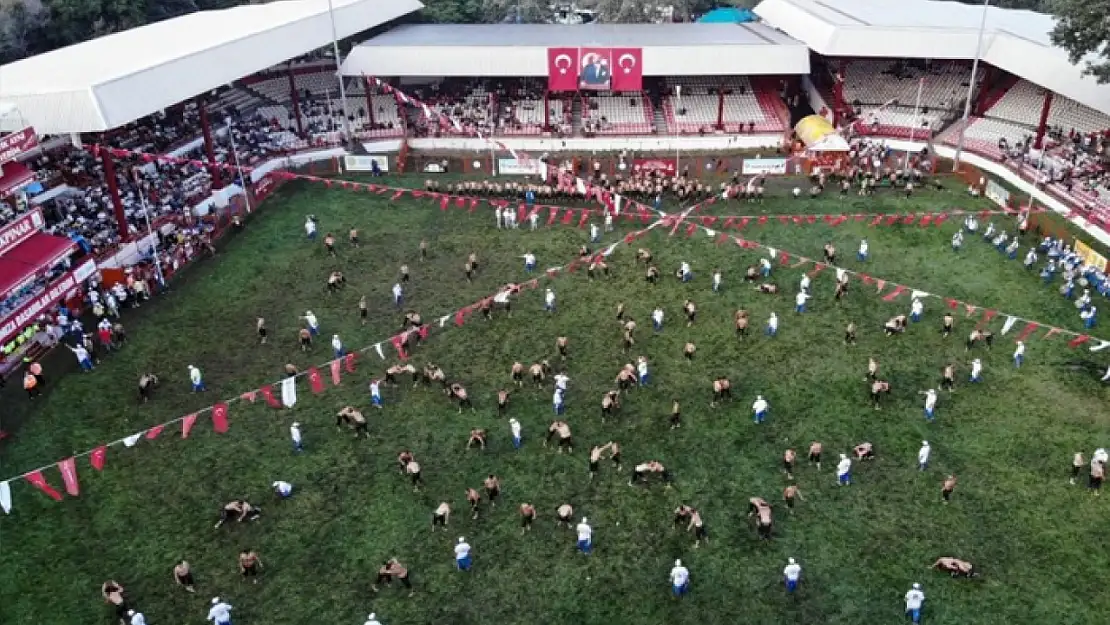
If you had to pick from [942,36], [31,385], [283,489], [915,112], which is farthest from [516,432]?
[942,36]

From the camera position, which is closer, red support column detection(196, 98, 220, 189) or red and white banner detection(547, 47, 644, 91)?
red support column detection(196, 98, 220, 189)

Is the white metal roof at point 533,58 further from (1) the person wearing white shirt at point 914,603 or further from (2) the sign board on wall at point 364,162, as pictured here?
(1) the person wearing white shirt at point 914,603

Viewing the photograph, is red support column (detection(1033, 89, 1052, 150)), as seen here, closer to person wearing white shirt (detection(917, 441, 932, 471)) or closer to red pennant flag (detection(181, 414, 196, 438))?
person wearing white shirt (detection(917, 441, 932, 471))

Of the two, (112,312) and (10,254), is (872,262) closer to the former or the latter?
(112,312)

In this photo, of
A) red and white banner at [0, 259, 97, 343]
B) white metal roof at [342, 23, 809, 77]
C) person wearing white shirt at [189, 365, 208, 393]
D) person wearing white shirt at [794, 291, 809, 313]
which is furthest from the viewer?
white metal roof at [342, 23, 809, 77]

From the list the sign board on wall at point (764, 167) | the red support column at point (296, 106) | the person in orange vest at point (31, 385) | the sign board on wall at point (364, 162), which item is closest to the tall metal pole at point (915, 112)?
the sign board on wall at point (764, 167)

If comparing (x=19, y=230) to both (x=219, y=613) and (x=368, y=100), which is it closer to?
(x=219, y=613)

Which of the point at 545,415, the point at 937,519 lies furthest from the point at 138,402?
the point at 937,519

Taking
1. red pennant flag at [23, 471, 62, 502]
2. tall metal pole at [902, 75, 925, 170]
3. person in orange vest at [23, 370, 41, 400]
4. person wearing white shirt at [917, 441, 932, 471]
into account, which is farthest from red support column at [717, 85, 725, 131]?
red pennant flag at [23, 471, 62, 502]
